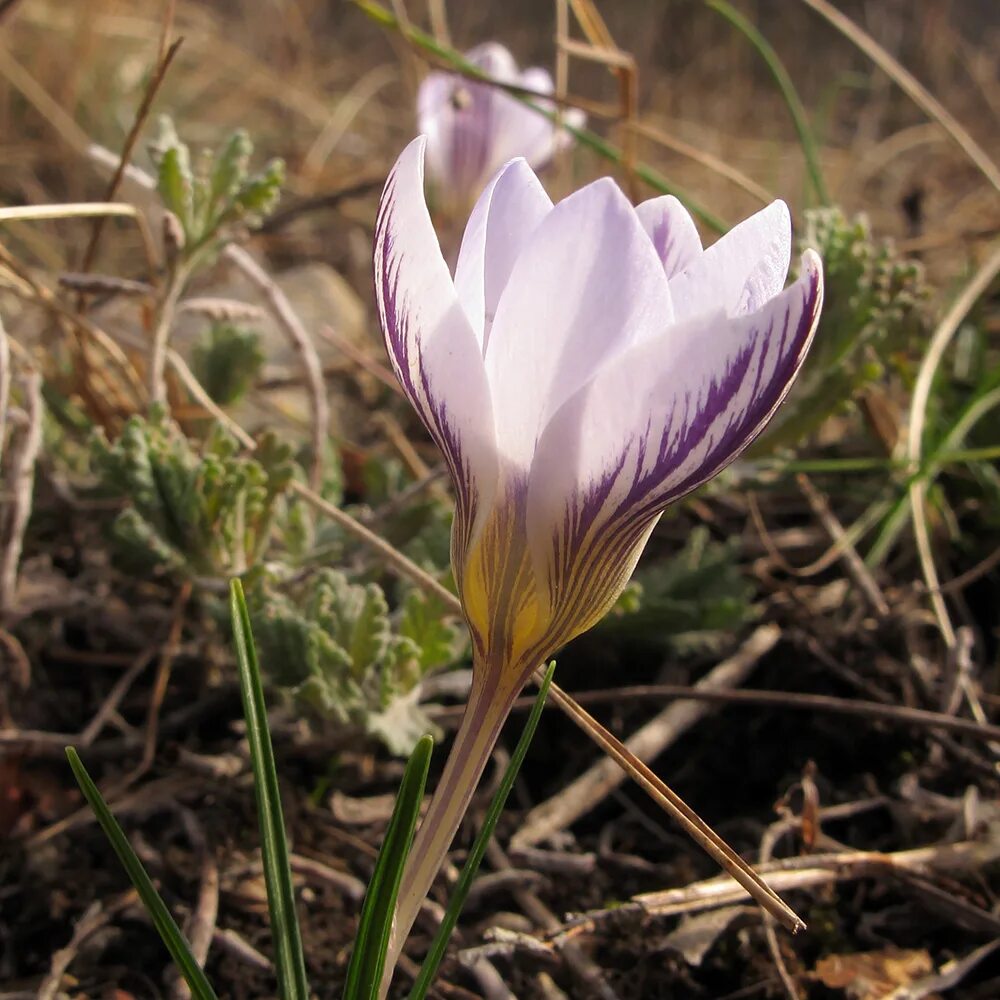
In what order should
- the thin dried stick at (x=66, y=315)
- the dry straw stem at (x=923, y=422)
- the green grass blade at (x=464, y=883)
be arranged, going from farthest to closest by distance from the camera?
the dry straw stem at (x=923, y=422)
the thin dried stick at (x=66, y=315)
the green grass blade at (x=464, y=883)

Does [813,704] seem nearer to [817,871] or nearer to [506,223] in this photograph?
[817,871]

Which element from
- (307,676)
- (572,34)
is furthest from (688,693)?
(572,34)

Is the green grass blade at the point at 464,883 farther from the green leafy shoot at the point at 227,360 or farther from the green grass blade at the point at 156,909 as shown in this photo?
the green leafy shoot at the point at 227,360

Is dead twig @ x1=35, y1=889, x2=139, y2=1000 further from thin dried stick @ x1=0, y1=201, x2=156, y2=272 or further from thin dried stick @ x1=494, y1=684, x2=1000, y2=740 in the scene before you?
thin dried stick @ x1=0, y1=201, x2=156, y2=272

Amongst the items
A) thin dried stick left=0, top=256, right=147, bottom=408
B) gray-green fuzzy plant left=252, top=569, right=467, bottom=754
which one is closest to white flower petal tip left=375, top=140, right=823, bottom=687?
gray-green fuzzy plant left=252, top=569, right=467, bottom=754

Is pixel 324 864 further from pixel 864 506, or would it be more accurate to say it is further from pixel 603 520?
pixel 864 506

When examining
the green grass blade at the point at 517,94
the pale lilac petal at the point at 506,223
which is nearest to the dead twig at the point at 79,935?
the pale lilac petal at the point at 506,223

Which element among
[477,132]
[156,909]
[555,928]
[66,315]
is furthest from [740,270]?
[477,132]
